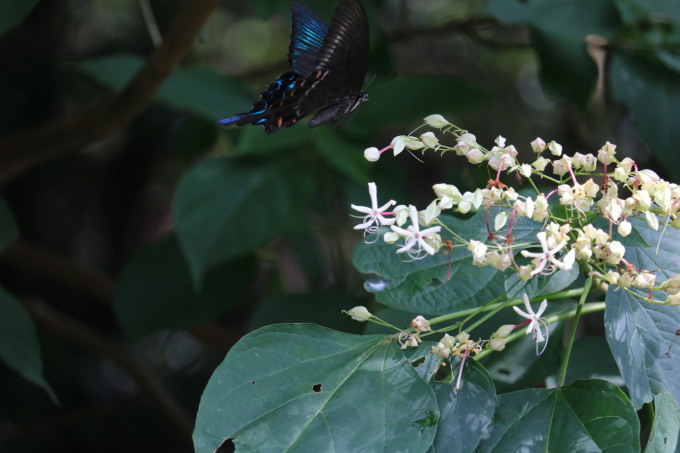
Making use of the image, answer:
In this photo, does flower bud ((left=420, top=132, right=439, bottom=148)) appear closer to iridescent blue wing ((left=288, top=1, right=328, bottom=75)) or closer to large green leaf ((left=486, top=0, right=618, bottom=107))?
iridescent blue wing ((left=288, top=1, right=328, bottom=75))

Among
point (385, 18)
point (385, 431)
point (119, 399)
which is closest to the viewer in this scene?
point (385, 431)

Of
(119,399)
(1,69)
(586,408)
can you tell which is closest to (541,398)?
(586,408)

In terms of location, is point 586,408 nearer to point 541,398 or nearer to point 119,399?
point 541,398

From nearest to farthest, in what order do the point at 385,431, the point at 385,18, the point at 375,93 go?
the point at 385,431 < the point at 375,93 < the point at 385,18

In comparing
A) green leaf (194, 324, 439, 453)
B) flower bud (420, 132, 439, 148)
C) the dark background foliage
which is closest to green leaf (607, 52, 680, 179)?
the dark background foliage

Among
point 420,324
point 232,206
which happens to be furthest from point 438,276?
point 232,206

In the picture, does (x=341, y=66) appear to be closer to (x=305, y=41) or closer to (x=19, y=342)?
(x=305, y=41)
